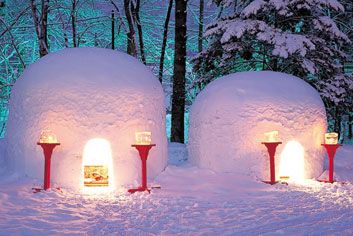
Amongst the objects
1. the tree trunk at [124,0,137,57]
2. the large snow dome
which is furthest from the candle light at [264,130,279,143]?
the tree trunk at [124,0,137,57]

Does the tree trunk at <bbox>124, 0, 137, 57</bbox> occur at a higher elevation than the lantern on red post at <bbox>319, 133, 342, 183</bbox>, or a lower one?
higher

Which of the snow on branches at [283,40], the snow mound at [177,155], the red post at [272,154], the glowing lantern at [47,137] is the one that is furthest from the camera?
the snow on branches at [283,40]

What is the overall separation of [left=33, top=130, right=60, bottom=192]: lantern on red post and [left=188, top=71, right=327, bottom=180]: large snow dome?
3181mm

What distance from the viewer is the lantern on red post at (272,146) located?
7844mm

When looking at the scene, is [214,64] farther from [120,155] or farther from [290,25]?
[120,155]

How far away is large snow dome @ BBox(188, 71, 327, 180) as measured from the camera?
27.3ft

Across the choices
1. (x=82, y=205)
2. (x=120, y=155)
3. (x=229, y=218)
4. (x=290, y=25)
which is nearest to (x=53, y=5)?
(x=290, y=25)

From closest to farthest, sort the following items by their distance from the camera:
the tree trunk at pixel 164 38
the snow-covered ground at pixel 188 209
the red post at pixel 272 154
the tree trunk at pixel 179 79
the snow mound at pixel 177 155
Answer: the snow-covered ground at pixel 188 209
the red post at pixel 272 154
the snow mound at pixel 177 155
the tree trunk at pixel 179 79
the tree trunk at pixel 164 38

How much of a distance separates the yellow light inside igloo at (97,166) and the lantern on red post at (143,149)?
1.74 feet

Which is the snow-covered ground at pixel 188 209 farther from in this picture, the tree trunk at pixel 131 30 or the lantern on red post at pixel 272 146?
the tree trunk at pixel 131 30

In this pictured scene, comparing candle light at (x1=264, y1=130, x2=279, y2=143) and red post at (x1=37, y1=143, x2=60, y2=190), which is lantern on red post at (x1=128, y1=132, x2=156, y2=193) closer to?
red post at (x1=37, y1=143, x2=60, y2=190)

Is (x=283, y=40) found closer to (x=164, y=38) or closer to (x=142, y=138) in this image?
(x=142, y=138)

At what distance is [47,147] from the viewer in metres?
6.90

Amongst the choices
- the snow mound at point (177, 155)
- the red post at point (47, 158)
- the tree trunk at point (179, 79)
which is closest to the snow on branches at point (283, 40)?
the tree trunk at point (179, 79)
